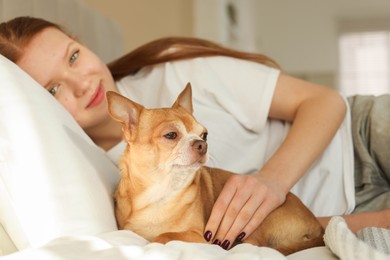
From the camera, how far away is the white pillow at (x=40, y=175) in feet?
2.61

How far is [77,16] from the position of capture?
1679mm

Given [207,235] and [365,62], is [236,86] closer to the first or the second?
[207,235]

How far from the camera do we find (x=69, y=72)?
46.6 inches

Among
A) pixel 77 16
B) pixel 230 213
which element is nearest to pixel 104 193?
pixel 230 213

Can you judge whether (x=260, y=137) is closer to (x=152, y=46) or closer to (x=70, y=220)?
(x=152, y=46)

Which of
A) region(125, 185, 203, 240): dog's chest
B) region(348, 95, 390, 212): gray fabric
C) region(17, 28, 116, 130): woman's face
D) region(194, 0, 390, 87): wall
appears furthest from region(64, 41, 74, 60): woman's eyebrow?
region(194, 0, 390, 87): wall

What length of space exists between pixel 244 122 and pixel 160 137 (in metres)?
0.45

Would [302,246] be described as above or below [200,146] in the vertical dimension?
below

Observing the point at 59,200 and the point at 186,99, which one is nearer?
the point at 59,200

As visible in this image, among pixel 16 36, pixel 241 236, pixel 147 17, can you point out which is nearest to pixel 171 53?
pixel 16 36

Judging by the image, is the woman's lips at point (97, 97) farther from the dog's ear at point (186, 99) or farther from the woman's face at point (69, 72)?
the dog's ear at point (186, 99)

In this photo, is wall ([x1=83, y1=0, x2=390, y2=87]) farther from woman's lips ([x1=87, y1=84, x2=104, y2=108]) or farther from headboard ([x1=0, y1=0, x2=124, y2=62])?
woman's lips ([x1=87, y1=84, x2=104, y2=108])

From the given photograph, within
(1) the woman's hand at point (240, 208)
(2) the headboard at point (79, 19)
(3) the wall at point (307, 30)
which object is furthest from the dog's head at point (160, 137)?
(3) the wall at point (307, 30)

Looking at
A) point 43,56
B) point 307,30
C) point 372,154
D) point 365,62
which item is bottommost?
point 365,62
